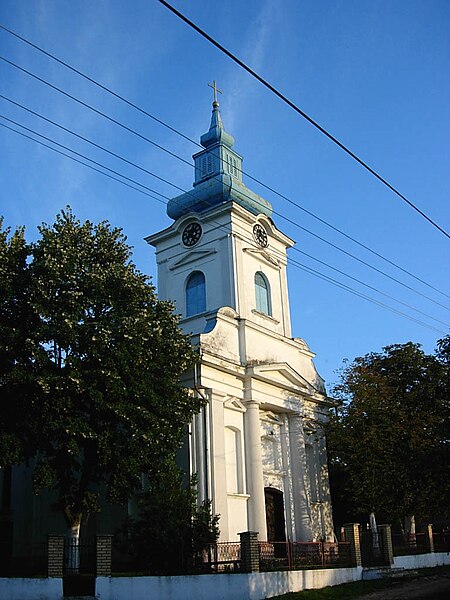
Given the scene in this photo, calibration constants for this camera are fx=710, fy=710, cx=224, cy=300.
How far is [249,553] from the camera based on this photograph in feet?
65.8

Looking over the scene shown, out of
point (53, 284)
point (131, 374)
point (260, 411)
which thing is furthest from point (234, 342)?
point (53, 284)

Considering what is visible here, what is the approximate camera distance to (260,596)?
19.8m

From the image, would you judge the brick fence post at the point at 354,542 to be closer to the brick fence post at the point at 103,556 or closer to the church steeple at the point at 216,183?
the brick fence post at the point at 103,556

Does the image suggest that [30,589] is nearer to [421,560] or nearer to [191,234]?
[421,560]

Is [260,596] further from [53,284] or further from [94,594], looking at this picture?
[53,284]

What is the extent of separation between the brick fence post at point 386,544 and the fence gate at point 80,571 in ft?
37.5

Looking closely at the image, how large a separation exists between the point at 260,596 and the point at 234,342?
1223 cm

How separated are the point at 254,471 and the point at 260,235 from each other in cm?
1188

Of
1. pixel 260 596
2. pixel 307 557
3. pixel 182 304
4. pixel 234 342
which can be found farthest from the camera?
pixel 182 304

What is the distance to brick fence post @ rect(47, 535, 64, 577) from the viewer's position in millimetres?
17562

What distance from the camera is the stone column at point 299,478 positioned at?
1209 inches

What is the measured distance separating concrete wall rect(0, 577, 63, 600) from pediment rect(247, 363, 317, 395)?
13599mm

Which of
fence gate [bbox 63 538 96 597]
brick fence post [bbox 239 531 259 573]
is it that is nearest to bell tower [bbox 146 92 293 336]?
brick fence post [bbox 239 531 259 573]

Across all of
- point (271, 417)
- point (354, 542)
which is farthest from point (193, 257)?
point (354, 542)
